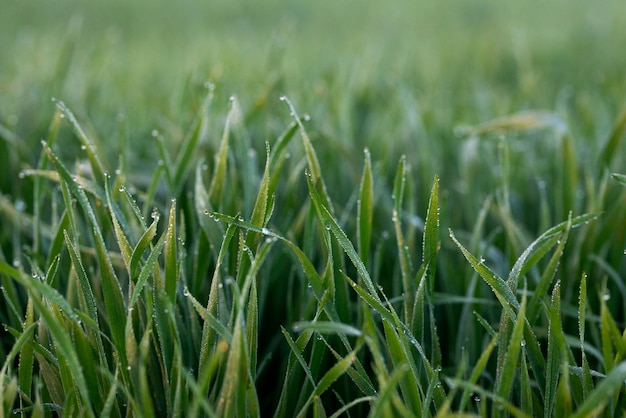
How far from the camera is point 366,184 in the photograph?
0.82 meters

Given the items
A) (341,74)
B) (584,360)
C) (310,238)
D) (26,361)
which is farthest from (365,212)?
(341,74)

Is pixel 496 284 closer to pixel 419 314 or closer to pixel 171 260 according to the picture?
pixel 419 314

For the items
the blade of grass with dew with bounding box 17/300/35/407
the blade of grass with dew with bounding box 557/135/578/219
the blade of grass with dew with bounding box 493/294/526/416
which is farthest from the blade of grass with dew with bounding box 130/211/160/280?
the blade of grass with dew with bounding box 557/135/578/219

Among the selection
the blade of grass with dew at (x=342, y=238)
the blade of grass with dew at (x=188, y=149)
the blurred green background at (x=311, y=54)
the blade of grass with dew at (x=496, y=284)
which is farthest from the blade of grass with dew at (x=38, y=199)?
the blade of grass with dew at (x=496, y=284)

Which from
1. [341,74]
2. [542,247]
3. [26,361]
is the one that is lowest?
[26,361]

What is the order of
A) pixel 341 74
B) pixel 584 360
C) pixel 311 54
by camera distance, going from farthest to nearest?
pixel 311 54
pixel 341 74
pixel 584 360

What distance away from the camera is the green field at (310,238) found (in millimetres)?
668

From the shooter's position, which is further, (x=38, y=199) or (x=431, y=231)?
(x=38, y=199)

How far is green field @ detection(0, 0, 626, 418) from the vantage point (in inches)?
26.3

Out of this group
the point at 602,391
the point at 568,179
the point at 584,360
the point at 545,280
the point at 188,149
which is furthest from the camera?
the point at 568,179

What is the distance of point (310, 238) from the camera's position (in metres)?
0.86

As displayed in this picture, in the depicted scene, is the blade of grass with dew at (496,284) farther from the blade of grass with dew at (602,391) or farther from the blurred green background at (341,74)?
the blurred green background at (341,74)

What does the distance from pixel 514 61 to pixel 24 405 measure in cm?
205

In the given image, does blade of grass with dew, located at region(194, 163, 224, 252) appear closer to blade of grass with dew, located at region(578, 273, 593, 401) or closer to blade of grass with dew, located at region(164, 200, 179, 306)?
blade of grass with dew, located at region(164, 200, 179, 306)
